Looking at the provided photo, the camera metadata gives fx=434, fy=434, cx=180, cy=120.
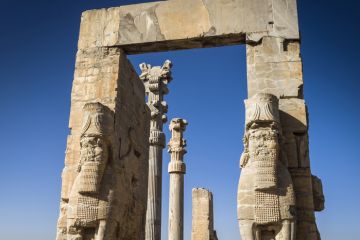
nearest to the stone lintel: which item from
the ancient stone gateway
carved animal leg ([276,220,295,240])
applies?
the ancient stone gateway

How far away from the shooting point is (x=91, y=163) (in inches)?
256

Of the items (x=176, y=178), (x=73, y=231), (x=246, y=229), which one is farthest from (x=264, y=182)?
(x=176, y=178)

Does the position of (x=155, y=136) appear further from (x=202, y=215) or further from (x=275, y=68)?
(x=275, y=68)

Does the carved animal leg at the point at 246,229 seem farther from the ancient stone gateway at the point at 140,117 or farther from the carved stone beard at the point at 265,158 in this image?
the carved stone beard at the point at 265,158

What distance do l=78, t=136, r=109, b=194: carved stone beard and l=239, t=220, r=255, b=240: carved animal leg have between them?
218 centimetres

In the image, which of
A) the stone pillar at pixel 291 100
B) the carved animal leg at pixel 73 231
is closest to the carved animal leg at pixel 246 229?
the stone pillar at pixel 291 100

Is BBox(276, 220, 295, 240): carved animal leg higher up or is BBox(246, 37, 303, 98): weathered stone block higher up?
BBox(246, 37, 303, 98): weathered stone block

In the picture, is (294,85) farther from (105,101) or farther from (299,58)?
(105,101)

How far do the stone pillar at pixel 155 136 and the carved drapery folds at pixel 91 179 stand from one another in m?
5.76

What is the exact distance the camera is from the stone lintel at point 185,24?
7.11 m

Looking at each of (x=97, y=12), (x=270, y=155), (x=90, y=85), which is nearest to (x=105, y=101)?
(x=90, y=85)

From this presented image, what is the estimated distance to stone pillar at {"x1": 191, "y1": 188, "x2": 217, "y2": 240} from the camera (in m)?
14.5

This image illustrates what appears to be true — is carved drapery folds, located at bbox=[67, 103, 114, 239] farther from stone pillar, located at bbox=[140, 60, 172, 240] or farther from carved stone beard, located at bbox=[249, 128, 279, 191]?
stone pillar, located at bbox=[140, 60, 172, 240]

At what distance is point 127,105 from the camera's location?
784 cm
